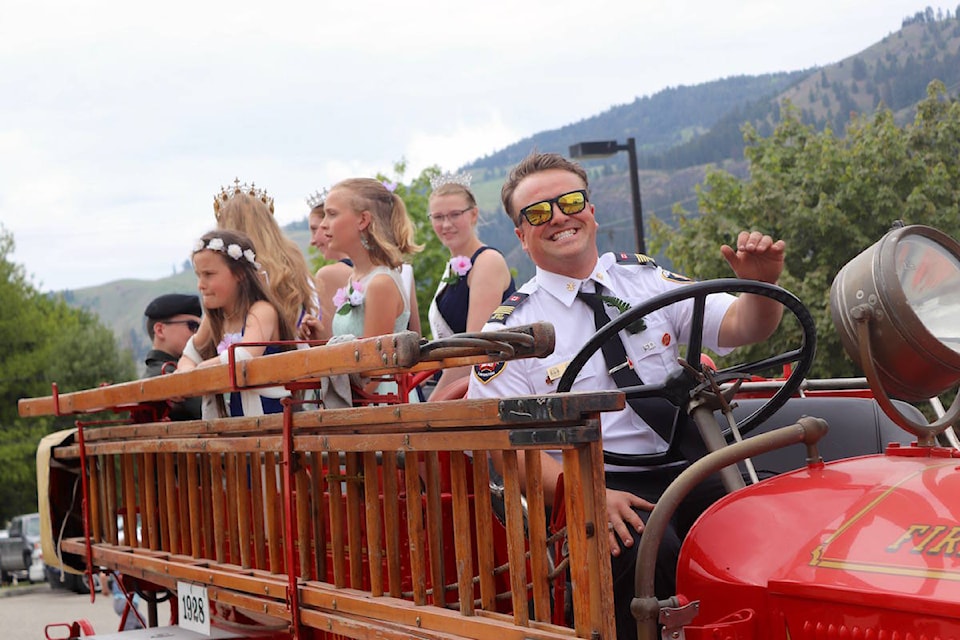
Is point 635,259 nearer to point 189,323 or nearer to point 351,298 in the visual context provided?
point 351,298

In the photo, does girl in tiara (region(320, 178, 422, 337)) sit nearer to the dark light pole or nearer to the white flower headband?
the white flower headband

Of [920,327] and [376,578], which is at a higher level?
[920,327]

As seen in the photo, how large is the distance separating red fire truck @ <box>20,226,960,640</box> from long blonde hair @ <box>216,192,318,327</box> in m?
1.43

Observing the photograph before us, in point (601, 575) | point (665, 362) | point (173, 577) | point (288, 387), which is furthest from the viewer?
point (173, 577)

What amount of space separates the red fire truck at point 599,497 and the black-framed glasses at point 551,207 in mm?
652

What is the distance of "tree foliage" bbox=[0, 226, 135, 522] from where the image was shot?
4309 centimetres

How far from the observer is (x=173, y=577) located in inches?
171

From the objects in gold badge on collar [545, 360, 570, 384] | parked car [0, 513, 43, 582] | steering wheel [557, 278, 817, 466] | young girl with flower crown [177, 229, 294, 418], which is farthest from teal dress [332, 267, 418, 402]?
parked car [0, 513, 43, 582]

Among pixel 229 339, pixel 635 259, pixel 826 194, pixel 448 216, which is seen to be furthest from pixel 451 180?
pixel 826 194

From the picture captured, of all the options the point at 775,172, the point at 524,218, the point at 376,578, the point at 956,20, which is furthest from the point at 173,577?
the point at 956,20

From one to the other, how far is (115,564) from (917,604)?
3.63 m

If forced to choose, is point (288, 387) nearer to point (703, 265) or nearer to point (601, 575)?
point (601, 575)

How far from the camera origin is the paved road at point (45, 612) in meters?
14.2

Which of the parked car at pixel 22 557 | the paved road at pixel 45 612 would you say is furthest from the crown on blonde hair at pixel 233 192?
the parked car at pixel 22 557
